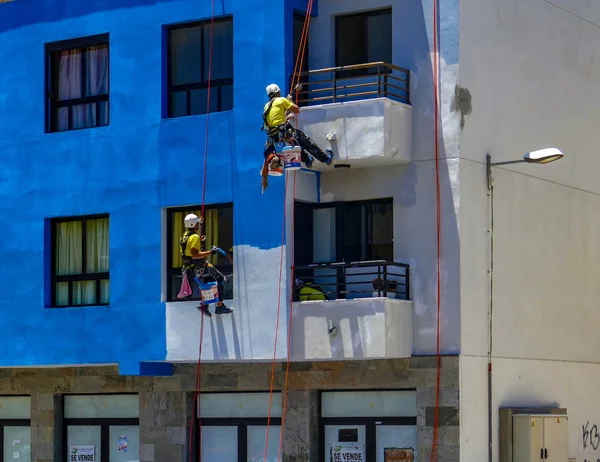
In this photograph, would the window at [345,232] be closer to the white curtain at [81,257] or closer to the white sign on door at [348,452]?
the white sign on door at [348,452]

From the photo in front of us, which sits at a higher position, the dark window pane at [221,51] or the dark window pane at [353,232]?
the dark window pane at [221,51]

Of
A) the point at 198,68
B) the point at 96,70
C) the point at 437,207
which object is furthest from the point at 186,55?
the point at 437,207

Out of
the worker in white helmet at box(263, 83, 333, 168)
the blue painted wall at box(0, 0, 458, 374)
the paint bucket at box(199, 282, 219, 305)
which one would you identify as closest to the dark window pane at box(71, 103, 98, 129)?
the blue painted wall at box(0, 0, 458, 374)

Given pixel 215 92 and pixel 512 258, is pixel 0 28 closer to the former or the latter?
pixel 215 92

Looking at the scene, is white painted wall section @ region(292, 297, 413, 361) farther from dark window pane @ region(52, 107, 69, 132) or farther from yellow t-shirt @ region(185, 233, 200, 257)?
dark window pane @ region(52, 107, 69, 132)

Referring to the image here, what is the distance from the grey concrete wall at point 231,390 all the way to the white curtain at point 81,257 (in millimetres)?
1619

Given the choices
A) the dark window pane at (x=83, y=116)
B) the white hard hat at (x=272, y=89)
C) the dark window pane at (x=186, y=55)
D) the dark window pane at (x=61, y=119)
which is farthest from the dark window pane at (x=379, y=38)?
the dark window pane at (x=61, y=119)

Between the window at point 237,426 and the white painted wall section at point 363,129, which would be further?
the window at point 237,426

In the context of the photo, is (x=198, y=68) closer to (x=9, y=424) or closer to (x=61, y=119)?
(x=61, y=119)

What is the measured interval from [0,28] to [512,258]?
11.7 meters

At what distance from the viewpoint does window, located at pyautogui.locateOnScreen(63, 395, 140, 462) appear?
3241 cm

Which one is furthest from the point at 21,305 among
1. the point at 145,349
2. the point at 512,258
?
the point at 512,258

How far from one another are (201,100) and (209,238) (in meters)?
2.70

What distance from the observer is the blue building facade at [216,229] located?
28.8 m
